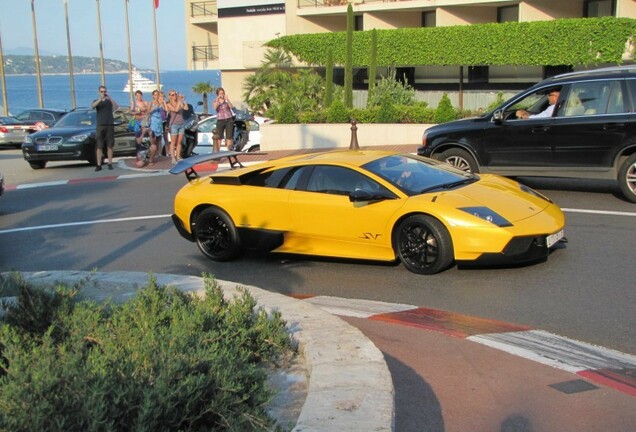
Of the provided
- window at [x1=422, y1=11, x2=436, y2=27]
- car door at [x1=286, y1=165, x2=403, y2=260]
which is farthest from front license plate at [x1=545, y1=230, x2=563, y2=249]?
window at [x1=422, y1=11, x2=436, y2=27]

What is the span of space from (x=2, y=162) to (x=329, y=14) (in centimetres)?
2335

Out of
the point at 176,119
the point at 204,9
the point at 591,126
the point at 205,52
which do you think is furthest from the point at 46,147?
the point at 205,52

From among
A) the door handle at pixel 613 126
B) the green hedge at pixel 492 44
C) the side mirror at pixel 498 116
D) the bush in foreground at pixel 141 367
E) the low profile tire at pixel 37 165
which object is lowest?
the low profile tire at pixel 37 165

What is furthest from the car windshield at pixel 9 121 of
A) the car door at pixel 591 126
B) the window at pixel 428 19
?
the car door at pixel 591 126

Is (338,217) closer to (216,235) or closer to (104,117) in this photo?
(216,235)

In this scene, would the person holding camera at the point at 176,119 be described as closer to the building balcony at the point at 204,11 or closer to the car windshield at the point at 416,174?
the car windshield at the point at 416,174

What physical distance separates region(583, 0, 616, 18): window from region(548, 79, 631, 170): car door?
23.8 meters

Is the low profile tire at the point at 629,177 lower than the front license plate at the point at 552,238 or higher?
higher

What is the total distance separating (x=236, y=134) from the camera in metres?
22.2

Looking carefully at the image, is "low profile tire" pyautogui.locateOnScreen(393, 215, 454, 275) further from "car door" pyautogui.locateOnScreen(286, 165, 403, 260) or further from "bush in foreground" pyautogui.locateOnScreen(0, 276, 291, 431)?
"bush in foreground" pyautogui.locateOnScreen(0, 276, 291, 431)

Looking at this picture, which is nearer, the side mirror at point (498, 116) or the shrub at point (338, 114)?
the side mirror at point (498, 116)

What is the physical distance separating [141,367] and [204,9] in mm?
52049

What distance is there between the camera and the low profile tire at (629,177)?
38.8 feet

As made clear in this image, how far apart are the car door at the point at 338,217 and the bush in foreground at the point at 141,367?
360cm
